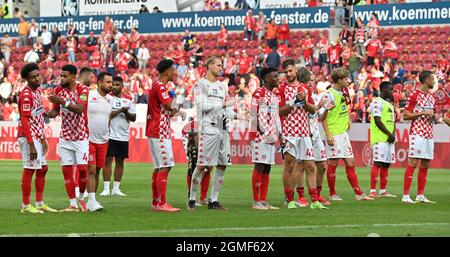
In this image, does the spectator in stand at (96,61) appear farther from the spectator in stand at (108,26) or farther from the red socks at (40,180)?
the red socks at (40,180)

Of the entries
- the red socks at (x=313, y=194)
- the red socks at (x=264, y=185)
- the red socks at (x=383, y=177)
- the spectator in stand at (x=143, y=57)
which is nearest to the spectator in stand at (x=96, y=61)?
the spectator in stand at (x=143, y=57)

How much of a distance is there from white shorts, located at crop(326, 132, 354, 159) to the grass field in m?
0.87

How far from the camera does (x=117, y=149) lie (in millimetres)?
23312

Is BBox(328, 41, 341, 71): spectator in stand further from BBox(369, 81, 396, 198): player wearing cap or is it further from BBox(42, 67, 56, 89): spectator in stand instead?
BBox(369, 81, 396, 198): player wearing cap

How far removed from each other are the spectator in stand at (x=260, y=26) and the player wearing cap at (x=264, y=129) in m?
29.3

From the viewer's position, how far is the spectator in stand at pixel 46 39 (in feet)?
176

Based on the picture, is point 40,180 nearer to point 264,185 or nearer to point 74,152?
point 74,152

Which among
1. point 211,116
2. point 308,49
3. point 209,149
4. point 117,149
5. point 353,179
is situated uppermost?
point 308,49

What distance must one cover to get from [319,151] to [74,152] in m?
4.98

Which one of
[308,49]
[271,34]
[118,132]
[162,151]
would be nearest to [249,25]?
[271,34]

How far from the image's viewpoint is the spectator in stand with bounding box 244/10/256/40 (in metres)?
48.3

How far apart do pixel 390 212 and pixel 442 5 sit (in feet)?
90.1

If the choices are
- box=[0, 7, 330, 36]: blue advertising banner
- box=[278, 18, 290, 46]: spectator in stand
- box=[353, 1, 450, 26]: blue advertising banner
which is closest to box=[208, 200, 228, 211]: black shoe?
box=[353, 1, 450, 26]: blue advertising banner

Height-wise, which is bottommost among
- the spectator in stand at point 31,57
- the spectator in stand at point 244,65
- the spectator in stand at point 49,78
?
the spectator in stand at point 49,78
